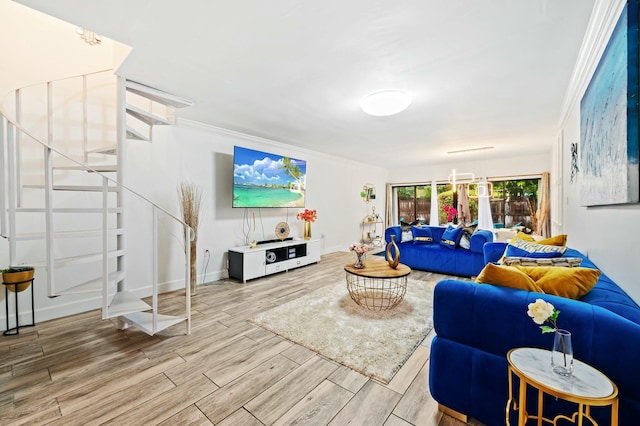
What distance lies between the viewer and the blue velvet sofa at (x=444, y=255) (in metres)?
4.37

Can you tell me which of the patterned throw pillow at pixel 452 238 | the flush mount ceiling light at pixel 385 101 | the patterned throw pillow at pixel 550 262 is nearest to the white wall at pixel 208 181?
the flush mount ceiling light at pixel 385 101

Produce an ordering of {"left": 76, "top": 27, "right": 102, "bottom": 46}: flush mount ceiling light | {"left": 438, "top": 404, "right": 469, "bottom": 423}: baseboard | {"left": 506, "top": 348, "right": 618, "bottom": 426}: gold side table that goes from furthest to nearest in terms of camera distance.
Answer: {"left": 76, "top": 27, "right": 102, "bottom": 46}: flush mount ceiling light, {"left": 438, "top": 404, "right": 469, "bottom": 423}: baseboard, {"left": 506, "top": 348, "right": 618, "bottom": 426}: gold side table

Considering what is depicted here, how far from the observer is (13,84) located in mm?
2570

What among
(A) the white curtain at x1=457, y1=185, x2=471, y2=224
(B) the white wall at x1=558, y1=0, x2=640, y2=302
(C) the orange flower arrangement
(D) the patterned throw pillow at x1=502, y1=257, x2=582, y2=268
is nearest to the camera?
(B) the white wall at x1=558, y1=0, x2=640, y2=302

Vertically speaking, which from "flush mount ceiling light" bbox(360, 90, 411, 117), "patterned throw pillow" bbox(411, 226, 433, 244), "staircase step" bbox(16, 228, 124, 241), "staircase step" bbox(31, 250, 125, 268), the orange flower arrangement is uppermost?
"flush mount ceiling light" bbox(360, 90, 411, 117)

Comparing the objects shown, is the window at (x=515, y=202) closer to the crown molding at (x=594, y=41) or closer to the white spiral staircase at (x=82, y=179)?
Result: the crown molding at (x=594, y=41)

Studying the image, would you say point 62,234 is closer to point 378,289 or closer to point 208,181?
point 208,181

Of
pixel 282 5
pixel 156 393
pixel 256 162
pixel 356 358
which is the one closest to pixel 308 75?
pixel 282 5

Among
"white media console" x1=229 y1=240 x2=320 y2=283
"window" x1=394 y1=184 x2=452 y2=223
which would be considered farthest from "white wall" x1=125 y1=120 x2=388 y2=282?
"window" x1=394 y1=184 x2=452 y2=223

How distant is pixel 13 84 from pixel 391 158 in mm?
6550

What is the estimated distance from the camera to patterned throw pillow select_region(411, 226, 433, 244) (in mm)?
5043

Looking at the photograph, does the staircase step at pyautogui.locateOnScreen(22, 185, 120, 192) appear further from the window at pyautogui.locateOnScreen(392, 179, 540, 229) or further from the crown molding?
the window at pyautogui.locateOnScreen(392, 179, 540, 229)

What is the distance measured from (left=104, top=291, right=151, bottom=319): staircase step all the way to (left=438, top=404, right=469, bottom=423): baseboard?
7.64 feet

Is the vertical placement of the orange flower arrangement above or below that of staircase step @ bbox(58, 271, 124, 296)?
above
